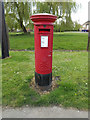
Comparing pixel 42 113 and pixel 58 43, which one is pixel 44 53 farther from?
pixel 58 43

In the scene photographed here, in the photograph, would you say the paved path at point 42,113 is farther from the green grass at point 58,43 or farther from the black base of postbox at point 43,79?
the green grass at point 58,43

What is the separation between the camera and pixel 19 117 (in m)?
2.12

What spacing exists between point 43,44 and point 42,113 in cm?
143

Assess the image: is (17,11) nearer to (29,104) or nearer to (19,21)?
(19,21)

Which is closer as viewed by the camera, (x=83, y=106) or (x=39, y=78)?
(x=83, y=106)

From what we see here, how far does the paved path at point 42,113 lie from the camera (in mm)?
2158

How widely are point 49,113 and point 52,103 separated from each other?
0.96 ft

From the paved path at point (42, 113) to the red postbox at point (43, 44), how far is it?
737 mm

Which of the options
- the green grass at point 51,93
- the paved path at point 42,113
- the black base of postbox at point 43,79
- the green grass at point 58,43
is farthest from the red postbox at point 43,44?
the green grass at point 58,43

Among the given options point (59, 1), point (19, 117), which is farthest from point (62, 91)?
point (59, 1)

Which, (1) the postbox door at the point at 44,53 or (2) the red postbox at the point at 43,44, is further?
(1) the postbox door at the point at 44,53

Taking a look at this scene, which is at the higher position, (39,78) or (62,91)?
(39,78)

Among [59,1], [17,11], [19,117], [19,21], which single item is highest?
[59,1]

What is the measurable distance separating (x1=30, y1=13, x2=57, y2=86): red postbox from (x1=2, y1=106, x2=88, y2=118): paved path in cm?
74
